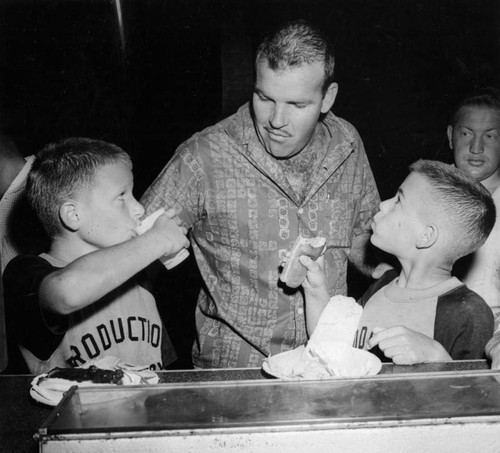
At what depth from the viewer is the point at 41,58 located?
132 inches

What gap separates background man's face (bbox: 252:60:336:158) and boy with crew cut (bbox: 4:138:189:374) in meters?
0.56

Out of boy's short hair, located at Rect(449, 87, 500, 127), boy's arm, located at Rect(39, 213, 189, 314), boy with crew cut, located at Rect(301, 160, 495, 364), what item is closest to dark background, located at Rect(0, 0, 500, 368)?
boy's short hair, located at Rect(449, 87, 500, 127)

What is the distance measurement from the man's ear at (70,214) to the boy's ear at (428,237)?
1228 millimetres

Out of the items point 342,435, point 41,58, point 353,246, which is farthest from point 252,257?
point 41,58

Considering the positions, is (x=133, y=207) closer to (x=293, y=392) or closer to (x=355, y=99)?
(x=293, y=392)

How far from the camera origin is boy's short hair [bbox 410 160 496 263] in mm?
1885

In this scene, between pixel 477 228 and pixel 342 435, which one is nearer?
pixel 342 435

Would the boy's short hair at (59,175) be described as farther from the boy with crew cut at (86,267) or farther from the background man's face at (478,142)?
the background man's face at (478,142)

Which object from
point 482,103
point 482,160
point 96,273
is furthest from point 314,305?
point 482,103

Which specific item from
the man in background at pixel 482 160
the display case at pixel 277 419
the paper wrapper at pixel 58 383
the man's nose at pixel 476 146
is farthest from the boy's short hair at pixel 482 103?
the paper wrapper at pixel 58 383

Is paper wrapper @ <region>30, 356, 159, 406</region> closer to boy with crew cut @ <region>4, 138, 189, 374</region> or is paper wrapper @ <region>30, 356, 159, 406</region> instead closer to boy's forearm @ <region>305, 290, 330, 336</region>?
boy with crew cut @ <region>4, 138, 189, 374</region>

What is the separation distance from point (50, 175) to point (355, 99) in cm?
389

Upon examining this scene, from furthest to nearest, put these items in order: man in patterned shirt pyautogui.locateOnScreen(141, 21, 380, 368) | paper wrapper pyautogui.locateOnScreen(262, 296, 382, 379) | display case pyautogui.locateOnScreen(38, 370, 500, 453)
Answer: man in patterned shirt pyautogui.locateOnScreen(141, 21, 380, 368), paper wrapper pyautogui.locateOnScreen(262, 296, 382, 379), display case pyautogui.locateOnScreen(38, 370, 500, 453)

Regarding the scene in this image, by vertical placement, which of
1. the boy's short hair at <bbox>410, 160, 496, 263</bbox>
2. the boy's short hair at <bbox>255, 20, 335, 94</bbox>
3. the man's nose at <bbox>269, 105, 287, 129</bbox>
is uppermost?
the boy's short hair at <bbox>255, 20, 335, 94</bbox>
